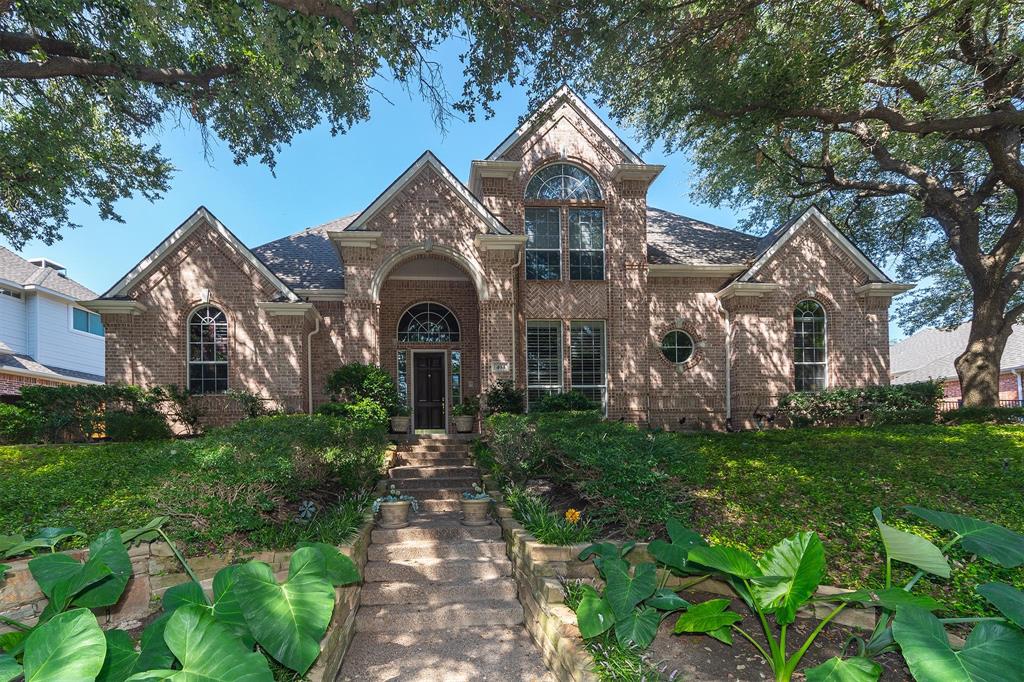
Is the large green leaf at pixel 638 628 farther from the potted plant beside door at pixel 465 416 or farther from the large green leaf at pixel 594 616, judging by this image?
Result: the potted plant beside door at pixel 465 416

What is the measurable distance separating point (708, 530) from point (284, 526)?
13.4ft

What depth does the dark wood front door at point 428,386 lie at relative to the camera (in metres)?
15.8

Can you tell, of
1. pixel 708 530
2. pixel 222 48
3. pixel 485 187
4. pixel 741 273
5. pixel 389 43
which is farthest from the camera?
pixel 741 273

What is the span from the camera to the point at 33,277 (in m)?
21.8

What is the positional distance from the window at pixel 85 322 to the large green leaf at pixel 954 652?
93.4ft

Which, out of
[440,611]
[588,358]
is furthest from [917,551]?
[588,358]

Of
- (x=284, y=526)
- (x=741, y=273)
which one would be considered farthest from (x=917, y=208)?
(x=284, y=526)

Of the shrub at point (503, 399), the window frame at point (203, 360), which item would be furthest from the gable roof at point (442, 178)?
the window frame at point (203, 360)

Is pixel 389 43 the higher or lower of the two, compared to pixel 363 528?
higher

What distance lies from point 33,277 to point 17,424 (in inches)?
542

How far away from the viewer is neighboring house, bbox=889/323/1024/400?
2430 centimetres

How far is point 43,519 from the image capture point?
5484 mm

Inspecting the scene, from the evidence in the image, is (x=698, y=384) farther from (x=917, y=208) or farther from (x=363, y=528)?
(x=363, y=528)

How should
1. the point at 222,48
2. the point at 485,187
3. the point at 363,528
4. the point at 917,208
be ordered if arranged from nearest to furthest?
the point at 363,528, the point at 222,48, the point at 485,187, the point at 917,208
